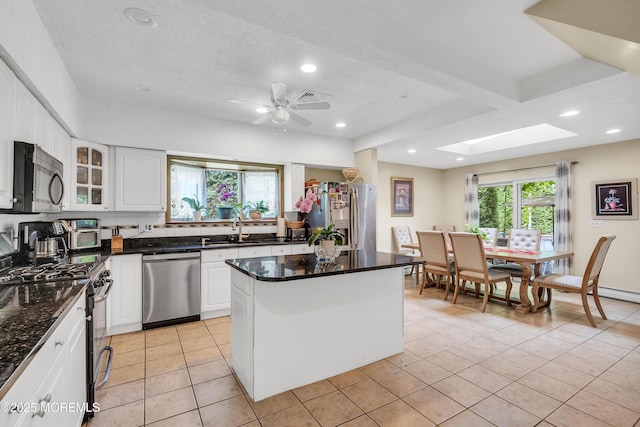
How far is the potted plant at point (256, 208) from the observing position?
15.7 ft

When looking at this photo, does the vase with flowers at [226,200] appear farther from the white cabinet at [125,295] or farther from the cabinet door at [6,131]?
the cabinet door at [6,131]

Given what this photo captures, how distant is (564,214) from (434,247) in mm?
2551

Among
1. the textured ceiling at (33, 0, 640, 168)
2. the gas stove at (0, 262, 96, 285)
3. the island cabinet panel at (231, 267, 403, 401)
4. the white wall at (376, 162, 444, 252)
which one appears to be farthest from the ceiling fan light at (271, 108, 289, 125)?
the white wall at (376, 162, 444, 252)

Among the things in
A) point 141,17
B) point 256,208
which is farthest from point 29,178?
point 256,208

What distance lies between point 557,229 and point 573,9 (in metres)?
4.55

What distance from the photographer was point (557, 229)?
5.40 m

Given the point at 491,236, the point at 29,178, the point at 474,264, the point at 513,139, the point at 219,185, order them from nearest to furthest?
the point at 29,178 < the point at 474,264 < the point at 219,185 < the point at 513,139 < the point at 491,236

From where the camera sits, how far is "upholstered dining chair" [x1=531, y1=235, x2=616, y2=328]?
3.44 m

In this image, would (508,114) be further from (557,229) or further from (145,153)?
(145,153)

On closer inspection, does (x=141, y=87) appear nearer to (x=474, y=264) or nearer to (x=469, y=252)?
(x=469, y=252)

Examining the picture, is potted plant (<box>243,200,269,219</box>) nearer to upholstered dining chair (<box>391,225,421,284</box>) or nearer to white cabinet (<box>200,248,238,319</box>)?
white cabinet (<box>200,248,238,319</box>)

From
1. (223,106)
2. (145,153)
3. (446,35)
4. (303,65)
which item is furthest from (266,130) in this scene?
(446,35)

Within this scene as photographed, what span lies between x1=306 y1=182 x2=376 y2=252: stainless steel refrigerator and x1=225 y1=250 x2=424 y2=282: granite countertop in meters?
1.82

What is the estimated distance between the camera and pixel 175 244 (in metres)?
4.05
